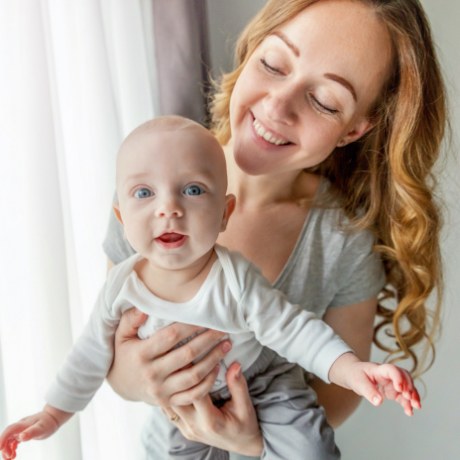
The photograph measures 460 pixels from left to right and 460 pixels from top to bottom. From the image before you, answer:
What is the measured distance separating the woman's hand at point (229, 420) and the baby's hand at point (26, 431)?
0.72 feet

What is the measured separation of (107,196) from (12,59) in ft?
1.21

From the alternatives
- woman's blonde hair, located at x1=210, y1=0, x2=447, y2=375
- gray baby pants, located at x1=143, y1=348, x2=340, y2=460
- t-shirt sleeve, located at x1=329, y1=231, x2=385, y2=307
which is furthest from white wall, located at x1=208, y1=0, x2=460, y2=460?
gray baby pants, located at x1=143, y1=348, x2=340, y2=460

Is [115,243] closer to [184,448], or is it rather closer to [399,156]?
[184,448]

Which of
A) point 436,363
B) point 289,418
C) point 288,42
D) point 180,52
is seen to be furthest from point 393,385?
point 436,363

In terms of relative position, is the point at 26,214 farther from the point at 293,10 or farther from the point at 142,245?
the point at 293,10

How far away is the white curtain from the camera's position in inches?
45.8

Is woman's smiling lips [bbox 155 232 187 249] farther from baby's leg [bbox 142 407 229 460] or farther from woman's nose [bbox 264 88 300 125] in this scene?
baby's leg [bbox 142 407 229 460]

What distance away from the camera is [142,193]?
1.00 metres

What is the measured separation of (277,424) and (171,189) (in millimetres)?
498

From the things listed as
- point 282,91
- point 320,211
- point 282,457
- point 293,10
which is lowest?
point 282,457

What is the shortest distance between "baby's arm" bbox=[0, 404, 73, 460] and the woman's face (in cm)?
56

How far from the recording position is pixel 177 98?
1.57 metres

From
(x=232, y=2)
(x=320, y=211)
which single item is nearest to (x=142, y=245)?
(x=320, y=211)

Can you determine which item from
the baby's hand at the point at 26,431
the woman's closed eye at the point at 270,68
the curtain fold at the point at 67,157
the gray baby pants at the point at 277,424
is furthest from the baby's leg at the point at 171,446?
the woman's closed eye at the point at 270,68
